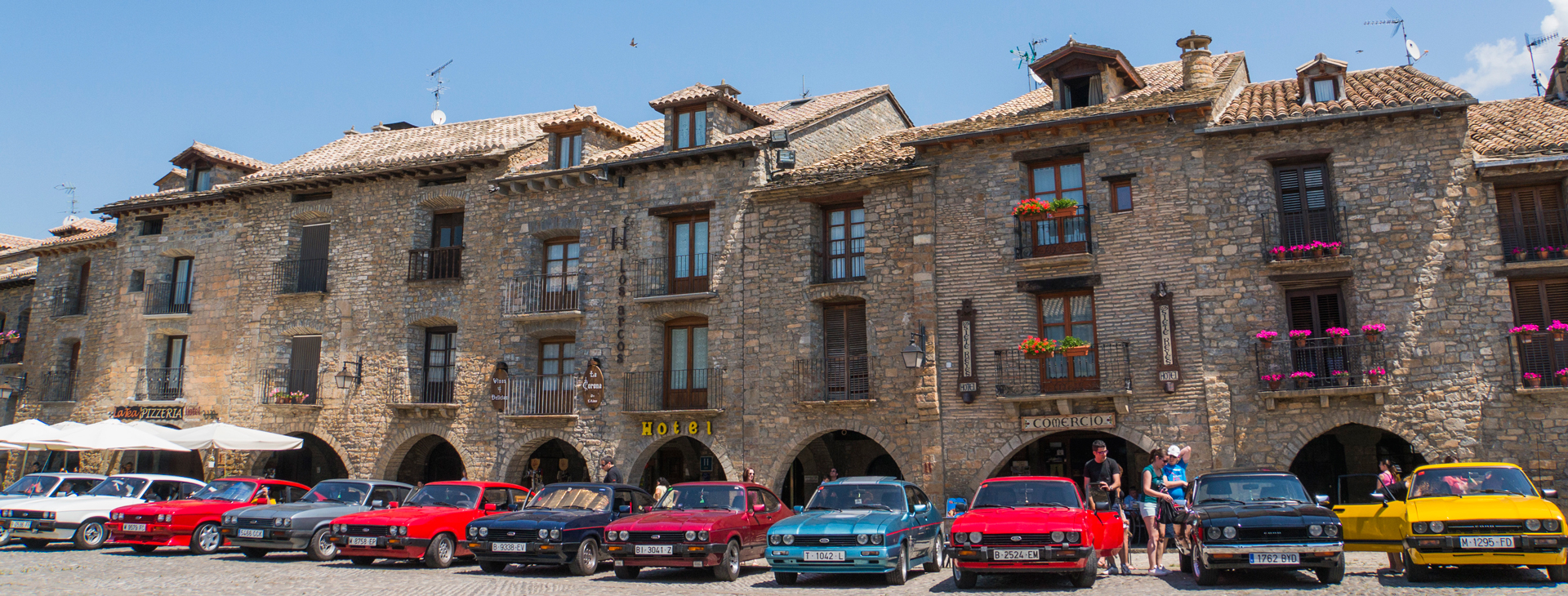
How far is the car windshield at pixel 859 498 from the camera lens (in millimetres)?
12977

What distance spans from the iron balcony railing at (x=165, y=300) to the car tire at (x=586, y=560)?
17979 mm

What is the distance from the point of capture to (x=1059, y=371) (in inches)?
747

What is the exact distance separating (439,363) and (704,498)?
1275cm

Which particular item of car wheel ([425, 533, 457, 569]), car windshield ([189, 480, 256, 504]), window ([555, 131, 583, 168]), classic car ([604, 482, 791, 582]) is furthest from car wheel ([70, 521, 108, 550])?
window ([555, 131, 583, 168])

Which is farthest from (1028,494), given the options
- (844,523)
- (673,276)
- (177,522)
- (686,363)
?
(177,522)

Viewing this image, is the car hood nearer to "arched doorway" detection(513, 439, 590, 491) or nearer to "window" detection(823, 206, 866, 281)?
"window" detection(823, 206, 866, 281)

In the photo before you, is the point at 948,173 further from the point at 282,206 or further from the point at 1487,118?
the point at 282,206

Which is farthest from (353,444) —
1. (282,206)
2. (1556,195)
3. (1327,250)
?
(1556,195)

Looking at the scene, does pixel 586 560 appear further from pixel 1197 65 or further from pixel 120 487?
pixel 1197 65

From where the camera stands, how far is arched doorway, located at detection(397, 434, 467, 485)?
83.1ft

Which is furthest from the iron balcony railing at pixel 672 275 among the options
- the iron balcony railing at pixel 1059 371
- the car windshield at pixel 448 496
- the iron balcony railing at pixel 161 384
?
the iron balcony railing at pixel 161 384

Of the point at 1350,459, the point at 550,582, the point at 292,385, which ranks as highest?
the point at 292,385

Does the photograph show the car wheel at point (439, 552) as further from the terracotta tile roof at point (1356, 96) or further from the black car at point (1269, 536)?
the terracotta tile roof at point (1356, 96)

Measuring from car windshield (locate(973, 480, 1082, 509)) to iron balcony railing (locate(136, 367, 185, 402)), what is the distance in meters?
21.9
